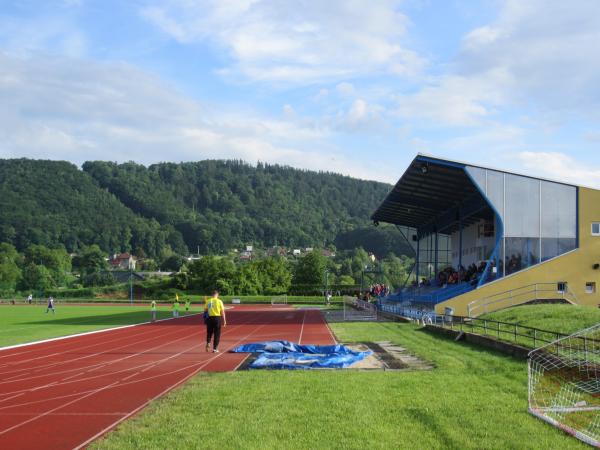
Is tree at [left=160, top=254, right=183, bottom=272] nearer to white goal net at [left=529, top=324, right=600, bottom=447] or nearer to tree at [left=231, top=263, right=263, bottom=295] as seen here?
tree at [left=231, top=263, right=263, bottom=295]

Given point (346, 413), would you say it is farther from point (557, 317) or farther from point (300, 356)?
point (557, 317)

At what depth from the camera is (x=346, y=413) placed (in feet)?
27.5

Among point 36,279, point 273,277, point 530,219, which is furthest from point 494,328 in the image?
point 36,279

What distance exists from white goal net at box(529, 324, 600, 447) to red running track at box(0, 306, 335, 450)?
18.1 ft

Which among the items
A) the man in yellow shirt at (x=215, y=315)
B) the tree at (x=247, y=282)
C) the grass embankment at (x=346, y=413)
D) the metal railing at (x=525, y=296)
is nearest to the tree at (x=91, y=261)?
the tree at (x=247, y=282)

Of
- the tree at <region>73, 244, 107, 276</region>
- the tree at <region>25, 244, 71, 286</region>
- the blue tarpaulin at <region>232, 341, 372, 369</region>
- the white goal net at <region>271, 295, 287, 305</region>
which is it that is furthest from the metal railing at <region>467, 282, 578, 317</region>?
the tree at <region>73, 244, 107, 276</region>

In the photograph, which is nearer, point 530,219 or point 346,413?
point 346,413

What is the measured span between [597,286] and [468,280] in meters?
7.53

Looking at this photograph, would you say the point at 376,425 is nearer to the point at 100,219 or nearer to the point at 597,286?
the point at 597,286

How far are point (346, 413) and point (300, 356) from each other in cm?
627

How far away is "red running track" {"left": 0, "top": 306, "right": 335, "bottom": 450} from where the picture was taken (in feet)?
26.6

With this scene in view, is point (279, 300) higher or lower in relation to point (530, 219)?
lower

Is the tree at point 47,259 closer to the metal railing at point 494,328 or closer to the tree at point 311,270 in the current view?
the tree at point 311,270

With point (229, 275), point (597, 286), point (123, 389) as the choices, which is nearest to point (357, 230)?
point (229, 275)
